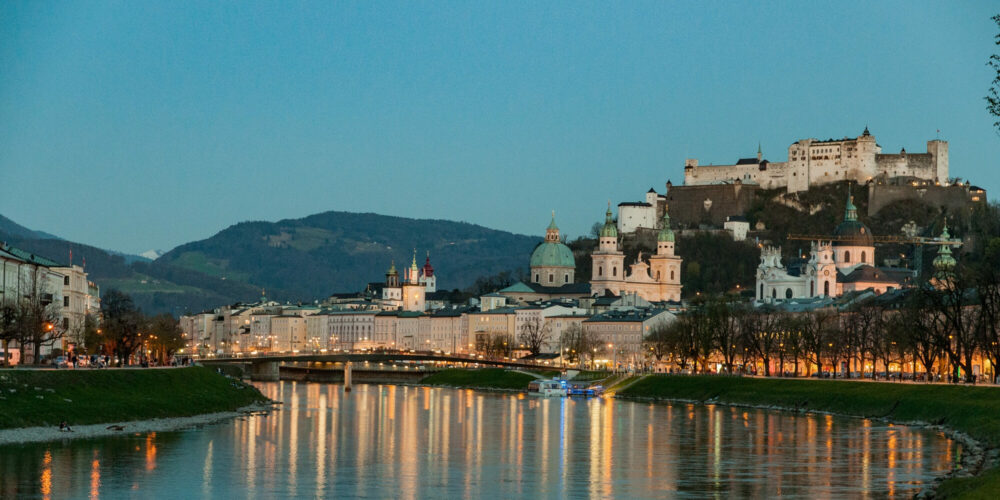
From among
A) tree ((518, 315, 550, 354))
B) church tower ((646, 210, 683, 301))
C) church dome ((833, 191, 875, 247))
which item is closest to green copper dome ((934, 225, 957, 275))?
church dome ((833, 191, 875, 247))

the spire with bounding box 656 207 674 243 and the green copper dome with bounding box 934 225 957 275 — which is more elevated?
the spire with bounding box 656 207 674 243

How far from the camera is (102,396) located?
64375 mm

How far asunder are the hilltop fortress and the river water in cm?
11787

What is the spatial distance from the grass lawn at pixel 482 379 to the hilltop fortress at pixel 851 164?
234ft

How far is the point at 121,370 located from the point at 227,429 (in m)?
6.98

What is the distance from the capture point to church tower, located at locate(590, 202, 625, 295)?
19200 cm

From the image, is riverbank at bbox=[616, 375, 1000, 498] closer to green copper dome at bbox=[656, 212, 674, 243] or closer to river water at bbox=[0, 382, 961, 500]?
river water at bbox=[0, 382, 961, 500]

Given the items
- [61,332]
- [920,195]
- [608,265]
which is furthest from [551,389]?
[920,195]

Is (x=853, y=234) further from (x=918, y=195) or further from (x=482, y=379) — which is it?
(x=482, y=379)

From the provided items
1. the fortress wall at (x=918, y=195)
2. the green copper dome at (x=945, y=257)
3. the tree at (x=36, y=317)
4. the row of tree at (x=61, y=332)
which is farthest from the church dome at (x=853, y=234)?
the tree at (x=36, y=317)

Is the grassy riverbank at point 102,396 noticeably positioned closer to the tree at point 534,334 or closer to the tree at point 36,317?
the tree at point 36,317

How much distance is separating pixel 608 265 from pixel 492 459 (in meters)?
139

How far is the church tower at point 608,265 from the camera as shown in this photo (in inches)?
7559

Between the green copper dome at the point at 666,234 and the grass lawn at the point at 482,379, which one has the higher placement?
the green copper dome at the point at 666,234
